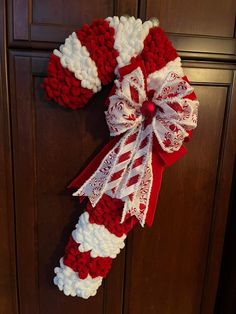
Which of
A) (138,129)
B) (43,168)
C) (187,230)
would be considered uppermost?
(138,129)

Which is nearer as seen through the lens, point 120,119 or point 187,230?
point 120,119

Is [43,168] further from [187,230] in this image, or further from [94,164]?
[187,230]

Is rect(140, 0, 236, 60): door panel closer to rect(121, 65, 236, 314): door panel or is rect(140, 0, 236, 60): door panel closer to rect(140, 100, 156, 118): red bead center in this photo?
rect(121, 65, 236, 314): door panel

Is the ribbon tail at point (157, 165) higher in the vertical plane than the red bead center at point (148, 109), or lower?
lower

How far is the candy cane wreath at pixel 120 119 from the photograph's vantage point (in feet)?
2.22

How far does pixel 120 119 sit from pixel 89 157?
0.48 ft

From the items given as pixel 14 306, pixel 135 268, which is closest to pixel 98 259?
pixel 135 268

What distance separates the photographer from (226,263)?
946 millimetres

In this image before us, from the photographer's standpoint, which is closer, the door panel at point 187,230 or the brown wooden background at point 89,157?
the brown wooden background at point 89,157

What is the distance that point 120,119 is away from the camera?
69 centimetres

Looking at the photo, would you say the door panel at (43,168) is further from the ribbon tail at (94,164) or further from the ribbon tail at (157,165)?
the ribbon tail at (157,165)

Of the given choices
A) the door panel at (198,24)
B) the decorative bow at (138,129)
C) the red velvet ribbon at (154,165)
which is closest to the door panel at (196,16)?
the door panel at (198,24)

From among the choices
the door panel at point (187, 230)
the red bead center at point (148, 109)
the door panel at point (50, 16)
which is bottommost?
the door panel at point (187, 230)

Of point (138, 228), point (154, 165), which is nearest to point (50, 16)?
point (154, 165)
